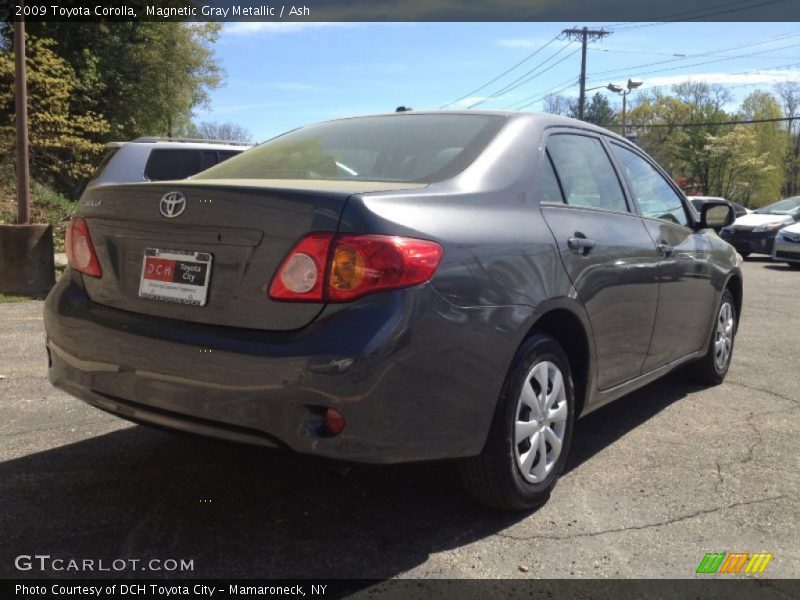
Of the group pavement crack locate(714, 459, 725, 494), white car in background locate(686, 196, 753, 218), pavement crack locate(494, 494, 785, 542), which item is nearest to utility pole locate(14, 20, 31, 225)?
white car in background locate(686, 196, 753, 218)

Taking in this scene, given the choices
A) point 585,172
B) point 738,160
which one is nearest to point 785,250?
point 585,172

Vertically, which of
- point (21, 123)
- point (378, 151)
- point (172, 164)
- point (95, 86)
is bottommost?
point (378, 151)

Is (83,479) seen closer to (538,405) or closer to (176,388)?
(176,388)

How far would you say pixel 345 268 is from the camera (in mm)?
2357

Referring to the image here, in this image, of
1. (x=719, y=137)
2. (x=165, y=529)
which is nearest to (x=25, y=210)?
(x=165, y=529)

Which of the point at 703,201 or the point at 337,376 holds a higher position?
the point at 703,201

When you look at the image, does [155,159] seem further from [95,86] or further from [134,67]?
[134,67]

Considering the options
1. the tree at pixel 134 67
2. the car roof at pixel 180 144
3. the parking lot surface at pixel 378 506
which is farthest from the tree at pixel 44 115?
the parking lot surface at pixel 378 506

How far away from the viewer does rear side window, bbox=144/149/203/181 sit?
29.5ft

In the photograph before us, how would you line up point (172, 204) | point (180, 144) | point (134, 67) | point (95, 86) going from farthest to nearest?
1. point (134, 67)
2. point (95, 86)
3. point (180, 144)
4. point (172, 204)

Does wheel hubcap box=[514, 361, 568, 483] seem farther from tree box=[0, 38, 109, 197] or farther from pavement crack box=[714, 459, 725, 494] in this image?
tree box=[0, 38, 109, 197]

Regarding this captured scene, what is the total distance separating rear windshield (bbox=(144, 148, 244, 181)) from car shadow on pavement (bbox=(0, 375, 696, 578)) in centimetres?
592

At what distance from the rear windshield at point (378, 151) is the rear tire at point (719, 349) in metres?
2.50

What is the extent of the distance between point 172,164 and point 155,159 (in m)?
0.24
